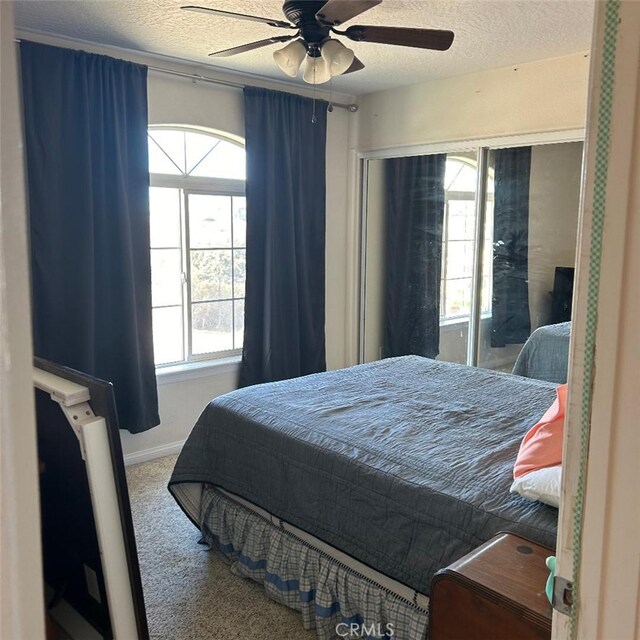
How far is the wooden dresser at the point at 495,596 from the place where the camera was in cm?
119

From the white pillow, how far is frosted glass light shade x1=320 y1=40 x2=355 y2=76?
1.76 meters

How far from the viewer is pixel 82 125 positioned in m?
3.36

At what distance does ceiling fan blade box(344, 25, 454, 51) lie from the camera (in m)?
2.45

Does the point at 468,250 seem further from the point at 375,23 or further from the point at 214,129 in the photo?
the point at 214,129

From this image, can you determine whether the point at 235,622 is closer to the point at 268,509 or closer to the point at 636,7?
the point at 268,509

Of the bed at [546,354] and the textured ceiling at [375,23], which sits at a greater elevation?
the textured ceiling at [375,23]

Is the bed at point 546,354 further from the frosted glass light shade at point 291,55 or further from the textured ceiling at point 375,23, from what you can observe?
the frosted glass light shade at point 291,55

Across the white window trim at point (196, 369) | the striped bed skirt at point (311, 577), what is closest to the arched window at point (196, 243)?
the white window trim at point (196, 369)

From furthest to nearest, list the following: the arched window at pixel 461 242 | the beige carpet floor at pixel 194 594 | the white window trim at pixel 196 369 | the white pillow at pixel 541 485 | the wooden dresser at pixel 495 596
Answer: the arched window at pixel 461 242 < the white window trim at pixel 196 369 < the beige carpet floor at pixel 194 594 < the white pillow at pixel 541 485 < the wooden dresser at pixel 495 596

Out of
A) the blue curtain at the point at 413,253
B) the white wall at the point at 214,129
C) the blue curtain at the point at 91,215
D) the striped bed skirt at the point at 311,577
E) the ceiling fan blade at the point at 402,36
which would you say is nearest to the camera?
the striped bed skirt at the point at 311,577

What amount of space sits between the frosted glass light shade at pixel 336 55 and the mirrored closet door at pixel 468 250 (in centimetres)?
191

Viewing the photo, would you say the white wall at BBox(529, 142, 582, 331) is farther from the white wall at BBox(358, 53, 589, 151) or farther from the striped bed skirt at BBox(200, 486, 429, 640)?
Answer: the striped bed skirt at BBox(200, 486, 429, 640)

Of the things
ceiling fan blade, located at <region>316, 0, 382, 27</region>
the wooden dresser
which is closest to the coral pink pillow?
the wooden dresser

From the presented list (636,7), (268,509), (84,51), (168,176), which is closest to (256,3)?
(84,51)
